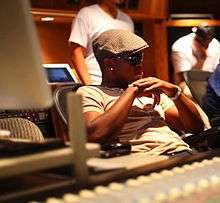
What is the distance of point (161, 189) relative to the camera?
808 mm

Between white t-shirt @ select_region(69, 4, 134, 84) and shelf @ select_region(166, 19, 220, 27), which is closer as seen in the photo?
white t-shirt @ select_region(69, 4, 134, 84)

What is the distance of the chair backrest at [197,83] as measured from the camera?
9.96 ft

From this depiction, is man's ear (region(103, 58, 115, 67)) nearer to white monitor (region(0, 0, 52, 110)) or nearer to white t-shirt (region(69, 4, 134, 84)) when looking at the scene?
white t-shirt (region(69, 4, 134, 84))

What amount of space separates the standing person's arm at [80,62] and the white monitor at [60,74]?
49cm

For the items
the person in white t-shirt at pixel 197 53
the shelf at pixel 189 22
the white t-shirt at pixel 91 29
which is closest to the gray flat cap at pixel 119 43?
the white t-shirt at pixel 91 29

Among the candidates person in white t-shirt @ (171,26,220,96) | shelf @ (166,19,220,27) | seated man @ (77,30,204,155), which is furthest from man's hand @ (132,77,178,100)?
shelf @ (166,19,220,27)

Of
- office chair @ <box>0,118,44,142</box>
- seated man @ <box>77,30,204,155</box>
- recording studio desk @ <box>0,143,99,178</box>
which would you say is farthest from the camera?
seated man @ <box>77,30,204,155</box>

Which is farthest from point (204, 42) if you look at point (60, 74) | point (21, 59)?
point (21, 59)

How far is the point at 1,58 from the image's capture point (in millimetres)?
922

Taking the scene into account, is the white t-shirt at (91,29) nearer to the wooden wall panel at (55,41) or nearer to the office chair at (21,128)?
the wooden wall panel at (55,41)

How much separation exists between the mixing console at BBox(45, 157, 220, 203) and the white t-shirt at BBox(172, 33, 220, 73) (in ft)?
10.4

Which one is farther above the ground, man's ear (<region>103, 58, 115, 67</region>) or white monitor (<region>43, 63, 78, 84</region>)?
man's ear (<region>103, 58, 115, 67</region>)

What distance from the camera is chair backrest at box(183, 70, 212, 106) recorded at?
3.04 metres

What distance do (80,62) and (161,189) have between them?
214 centimetres
